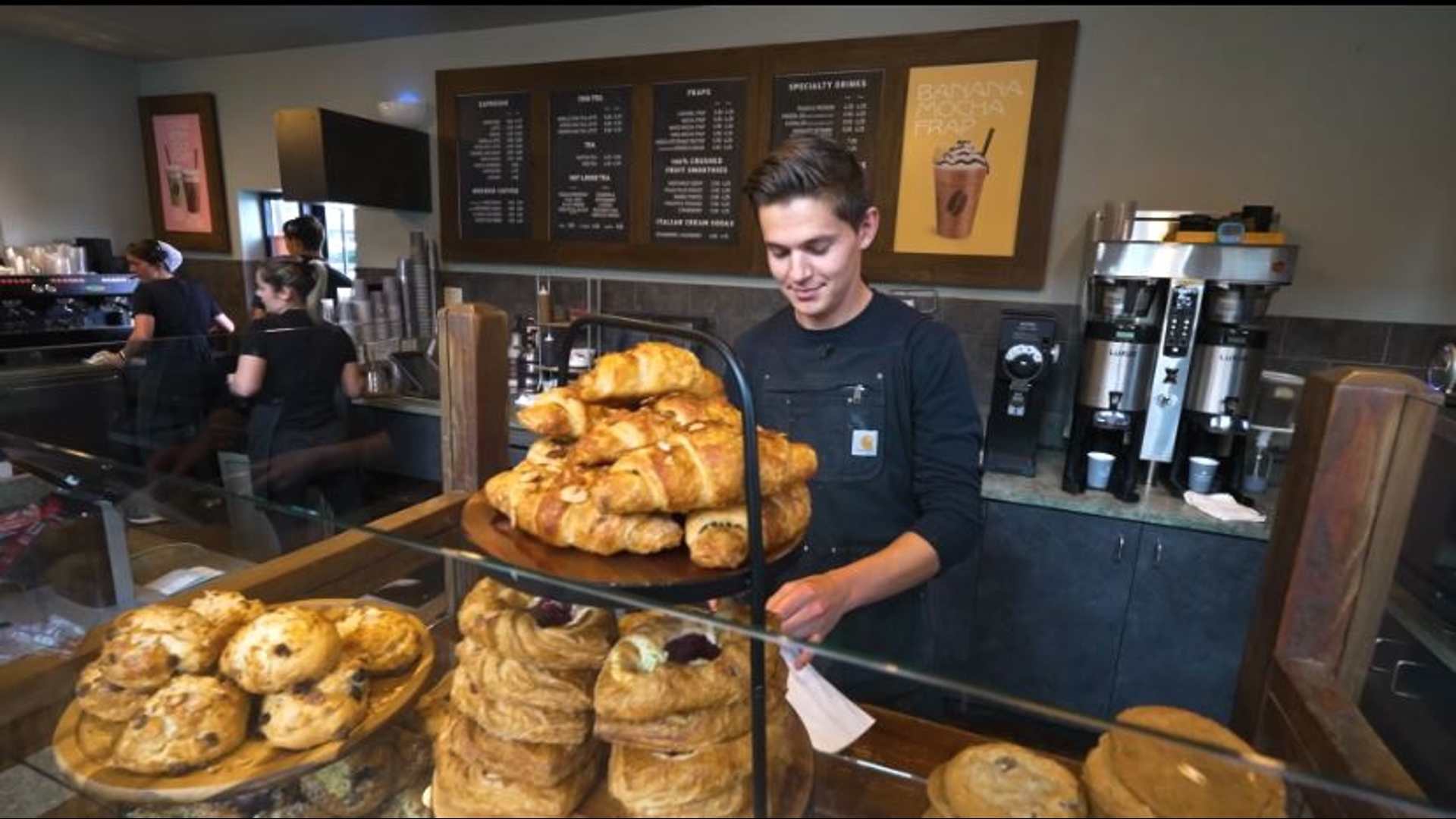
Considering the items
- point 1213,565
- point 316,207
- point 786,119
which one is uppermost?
point 786,119

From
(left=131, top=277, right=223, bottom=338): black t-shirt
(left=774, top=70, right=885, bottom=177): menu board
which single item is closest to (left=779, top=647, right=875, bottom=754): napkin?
(left=774, top=70, right=885, bottom=177): menu board

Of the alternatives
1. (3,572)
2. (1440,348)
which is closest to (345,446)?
(3,572)

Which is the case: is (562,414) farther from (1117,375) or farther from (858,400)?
(1117,375)

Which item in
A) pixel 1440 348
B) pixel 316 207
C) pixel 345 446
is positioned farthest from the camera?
pixel 316 207

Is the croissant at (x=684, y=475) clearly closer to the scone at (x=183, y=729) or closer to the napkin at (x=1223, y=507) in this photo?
the scone at (x=183, y=729)

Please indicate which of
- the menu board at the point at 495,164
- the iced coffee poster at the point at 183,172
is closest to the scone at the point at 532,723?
the menu board at the point at 495,164

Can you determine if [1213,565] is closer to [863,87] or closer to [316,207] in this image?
[863,87]

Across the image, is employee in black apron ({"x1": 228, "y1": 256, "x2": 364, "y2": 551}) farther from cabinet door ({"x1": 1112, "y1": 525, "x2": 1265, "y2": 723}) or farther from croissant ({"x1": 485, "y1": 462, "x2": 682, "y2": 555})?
cabinet door ({"x1": 1112, "y1": 525, "x2": 1265, "y2": 723})

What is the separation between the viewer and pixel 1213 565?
2.35m

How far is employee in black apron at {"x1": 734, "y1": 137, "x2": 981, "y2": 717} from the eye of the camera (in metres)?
1.25

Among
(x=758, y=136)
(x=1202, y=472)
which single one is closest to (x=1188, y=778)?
(x=1202, y=472)

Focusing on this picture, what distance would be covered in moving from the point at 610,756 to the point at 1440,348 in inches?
117

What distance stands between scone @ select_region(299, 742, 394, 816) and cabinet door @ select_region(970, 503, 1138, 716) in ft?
7.26

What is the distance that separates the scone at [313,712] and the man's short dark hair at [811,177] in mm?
956
